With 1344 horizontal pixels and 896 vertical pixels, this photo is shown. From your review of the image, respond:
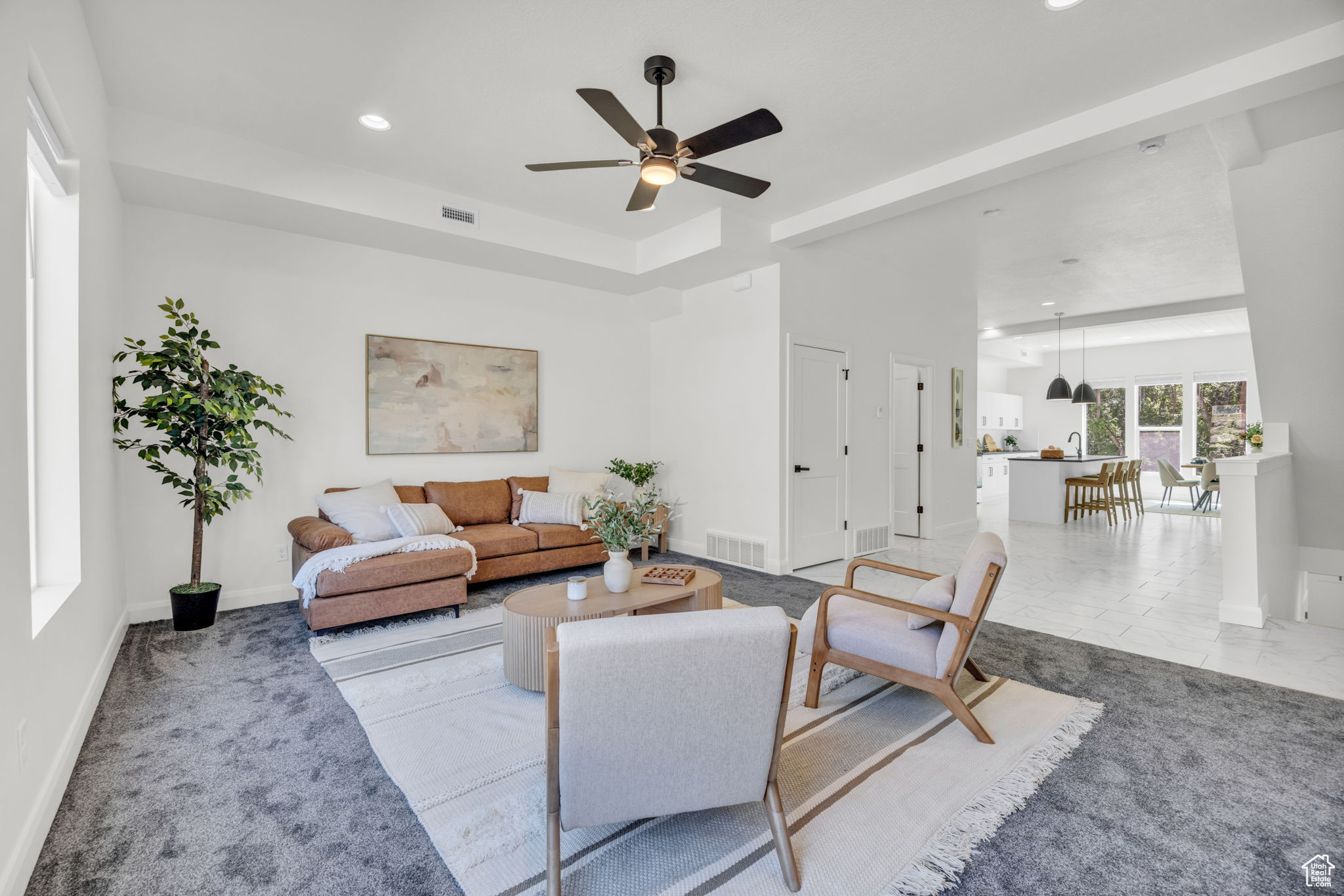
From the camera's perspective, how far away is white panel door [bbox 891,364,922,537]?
23.2 ft

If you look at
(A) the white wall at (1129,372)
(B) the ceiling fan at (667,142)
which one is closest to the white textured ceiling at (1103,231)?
(B) the ceiling fan at (667,142)

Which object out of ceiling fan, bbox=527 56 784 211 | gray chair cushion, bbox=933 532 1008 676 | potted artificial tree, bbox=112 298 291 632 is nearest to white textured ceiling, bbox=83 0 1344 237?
ceiling fan, bbox=527 56 784 211

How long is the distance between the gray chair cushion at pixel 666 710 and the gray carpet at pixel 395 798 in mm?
536

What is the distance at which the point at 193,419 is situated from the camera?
3.62 meters

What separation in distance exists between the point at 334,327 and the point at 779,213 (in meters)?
3.57

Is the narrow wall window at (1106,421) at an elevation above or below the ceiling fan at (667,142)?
below

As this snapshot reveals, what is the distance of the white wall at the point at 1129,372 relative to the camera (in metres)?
10.3

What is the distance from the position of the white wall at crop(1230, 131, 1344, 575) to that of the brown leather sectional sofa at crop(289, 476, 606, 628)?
16.5 feet

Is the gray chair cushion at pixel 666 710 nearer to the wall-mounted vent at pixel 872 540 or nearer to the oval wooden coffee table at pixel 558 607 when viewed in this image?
the oval wooden coffee table at pixel 558 607

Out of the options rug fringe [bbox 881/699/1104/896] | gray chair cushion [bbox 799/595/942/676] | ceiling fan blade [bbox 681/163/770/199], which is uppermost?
ceiling fan blade [bbox 681/163/770/199]

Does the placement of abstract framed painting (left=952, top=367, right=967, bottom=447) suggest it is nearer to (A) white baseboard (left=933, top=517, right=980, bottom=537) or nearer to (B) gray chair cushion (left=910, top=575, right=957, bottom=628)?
(A) white baseboard (left=933, top=517, right=980, bottom=537)

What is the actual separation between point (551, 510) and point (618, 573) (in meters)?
2.18

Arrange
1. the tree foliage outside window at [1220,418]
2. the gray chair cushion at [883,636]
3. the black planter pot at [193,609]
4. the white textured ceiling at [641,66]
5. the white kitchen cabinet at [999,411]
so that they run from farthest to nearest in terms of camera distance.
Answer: the white kitchen cabinet at [999,411] < the tree foliage outside window at [1220,418] < the black planter pot at [193,609] < the white textured ceiling at [641,66] < the gray chair cushion at [883,636]

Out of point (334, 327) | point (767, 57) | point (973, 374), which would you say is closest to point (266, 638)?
point (334, 327)
